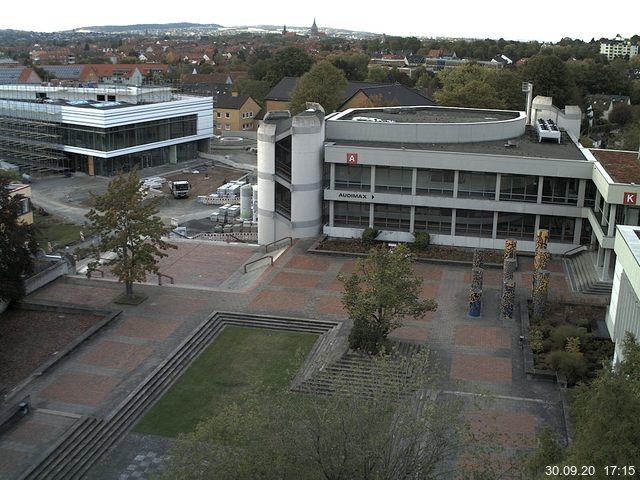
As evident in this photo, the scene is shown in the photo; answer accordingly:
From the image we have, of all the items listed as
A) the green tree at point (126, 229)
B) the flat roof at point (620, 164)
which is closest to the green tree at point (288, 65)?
the flat roof at point (620, 164)

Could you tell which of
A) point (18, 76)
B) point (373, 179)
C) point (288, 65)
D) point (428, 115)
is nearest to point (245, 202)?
point (373, 179)

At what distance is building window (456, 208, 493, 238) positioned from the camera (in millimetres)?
43688

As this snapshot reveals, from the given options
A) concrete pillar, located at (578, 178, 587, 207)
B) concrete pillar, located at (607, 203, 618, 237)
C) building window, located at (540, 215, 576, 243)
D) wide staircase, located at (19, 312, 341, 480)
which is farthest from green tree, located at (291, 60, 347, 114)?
wide staircase, located at (19, 312, 341, 480)

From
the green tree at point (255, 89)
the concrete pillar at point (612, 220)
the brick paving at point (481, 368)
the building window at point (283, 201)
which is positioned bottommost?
the brick paving at point (481, 368)

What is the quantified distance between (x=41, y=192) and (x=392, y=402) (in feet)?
183

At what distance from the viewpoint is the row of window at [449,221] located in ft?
141

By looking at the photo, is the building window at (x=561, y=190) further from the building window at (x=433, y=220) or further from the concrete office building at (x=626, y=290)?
the concrete office building at (x=626, y=290)

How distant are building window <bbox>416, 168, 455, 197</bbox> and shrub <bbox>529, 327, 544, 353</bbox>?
47.8 feet

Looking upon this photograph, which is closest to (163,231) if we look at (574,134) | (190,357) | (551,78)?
(190,357)

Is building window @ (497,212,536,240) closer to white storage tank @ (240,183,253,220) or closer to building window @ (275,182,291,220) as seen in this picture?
building window @ (275,182,291,220)

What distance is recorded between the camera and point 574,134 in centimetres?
5334

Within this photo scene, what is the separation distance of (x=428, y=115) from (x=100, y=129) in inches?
1271

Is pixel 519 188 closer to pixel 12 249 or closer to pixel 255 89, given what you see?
pixel 12 249
